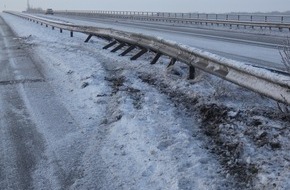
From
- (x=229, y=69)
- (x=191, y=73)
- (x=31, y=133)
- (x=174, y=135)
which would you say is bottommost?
(x=31, y=133)

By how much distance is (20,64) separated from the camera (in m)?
12.7

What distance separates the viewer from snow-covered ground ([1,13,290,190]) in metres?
4.58

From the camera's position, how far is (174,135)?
570cm

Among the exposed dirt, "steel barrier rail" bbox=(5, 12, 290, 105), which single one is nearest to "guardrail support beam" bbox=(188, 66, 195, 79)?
"steel barrier rail" bbox=(5, 12, 290, 105)

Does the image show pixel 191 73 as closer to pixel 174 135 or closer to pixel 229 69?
pixel 229 69

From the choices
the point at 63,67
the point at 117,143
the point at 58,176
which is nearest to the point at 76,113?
the point at 117,143

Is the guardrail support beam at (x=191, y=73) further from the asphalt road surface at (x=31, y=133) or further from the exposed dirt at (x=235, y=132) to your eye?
the asphalt road surface at (x=31, y=133)

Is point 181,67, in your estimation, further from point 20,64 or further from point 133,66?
point 20,64

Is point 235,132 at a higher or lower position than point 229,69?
lower

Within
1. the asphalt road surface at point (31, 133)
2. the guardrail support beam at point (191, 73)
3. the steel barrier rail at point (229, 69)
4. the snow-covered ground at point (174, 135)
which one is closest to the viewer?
the snow-covered ground at point (174, 135)

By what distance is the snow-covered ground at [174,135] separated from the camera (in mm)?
4578

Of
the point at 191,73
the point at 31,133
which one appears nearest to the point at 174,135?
the point at 31,133

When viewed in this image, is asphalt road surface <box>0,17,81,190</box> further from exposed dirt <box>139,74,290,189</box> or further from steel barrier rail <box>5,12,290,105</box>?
steel barrier rail <box>5,12,290,105</box>

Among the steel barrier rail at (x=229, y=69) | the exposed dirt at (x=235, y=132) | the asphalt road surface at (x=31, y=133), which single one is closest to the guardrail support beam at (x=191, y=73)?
the steel barrier rail at (x=229, y=69)
